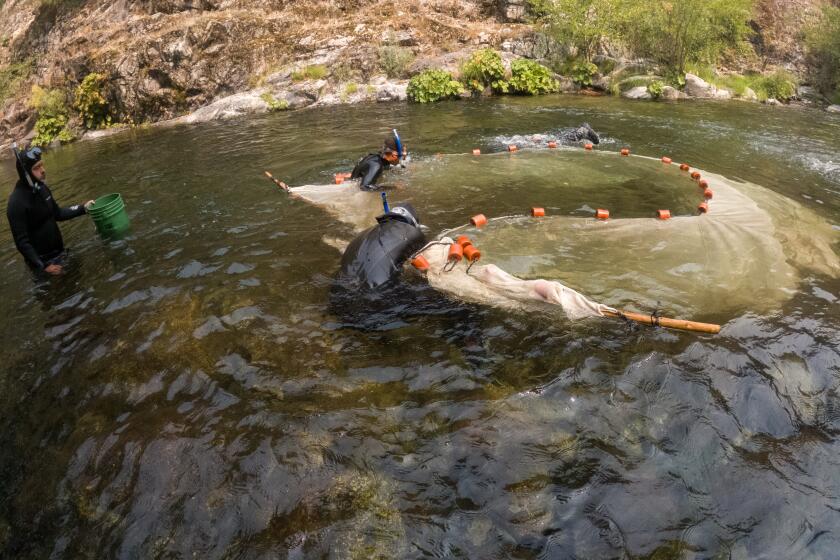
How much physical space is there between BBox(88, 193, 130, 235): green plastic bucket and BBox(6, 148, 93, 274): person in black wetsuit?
23cm

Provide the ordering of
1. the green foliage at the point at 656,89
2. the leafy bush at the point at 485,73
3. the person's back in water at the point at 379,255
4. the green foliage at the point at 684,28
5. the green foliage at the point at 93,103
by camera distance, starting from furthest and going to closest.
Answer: the green foliage at the point at 93,103
the leafy bush at the point at 485,73
the green foliage at the point at 684,28
the green foliage at the point at 656,89
the person's back in water at the point at 379,255

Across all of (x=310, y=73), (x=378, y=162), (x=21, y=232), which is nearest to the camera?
(x=21, y=232)

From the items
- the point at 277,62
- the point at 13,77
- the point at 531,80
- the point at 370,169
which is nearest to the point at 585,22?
the point at 531,80

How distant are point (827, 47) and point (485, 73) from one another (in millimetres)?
14085

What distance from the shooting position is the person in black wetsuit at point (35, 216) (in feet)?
20.4

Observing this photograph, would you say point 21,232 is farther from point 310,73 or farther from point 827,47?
point 827,47

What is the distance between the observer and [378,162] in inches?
349

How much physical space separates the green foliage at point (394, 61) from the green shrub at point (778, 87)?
15455 mm

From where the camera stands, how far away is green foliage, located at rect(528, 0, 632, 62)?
72.6ft

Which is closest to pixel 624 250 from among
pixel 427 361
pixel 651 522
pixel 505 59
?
pixel 427 361

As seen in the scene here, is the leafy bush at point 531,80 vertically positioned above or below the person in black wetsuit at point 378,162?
below

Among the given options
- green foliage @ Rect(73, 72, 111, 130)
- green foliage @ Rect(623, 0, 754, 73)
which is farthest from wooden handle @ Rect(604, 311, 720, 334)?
green foliage @ Rect(73, 72, 111, 130)

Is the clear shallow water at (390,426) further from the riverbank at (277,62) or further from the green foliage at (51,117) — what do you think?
the green foliage at (51,117)

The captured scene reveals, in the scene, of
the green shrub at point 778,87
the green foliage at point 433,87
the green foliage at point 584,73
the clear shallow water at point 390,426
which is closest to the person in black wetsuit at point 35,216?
the clear shallow water at point 390,426
